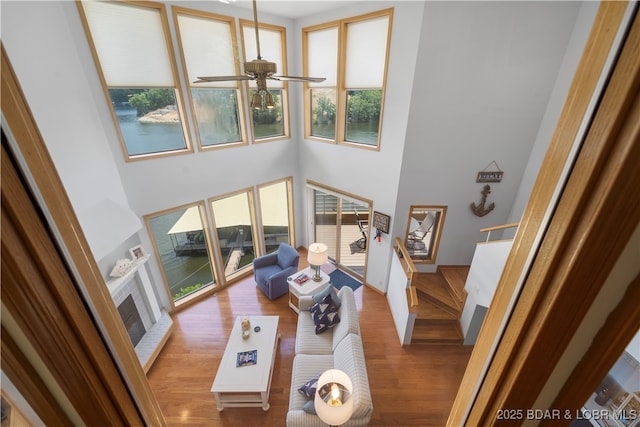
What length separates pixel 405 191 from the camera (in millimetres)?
4602

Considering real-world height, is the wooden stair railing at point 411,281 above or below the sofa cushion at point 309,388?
above

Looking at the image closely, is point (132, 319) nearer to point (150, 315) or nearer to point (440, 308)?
point (150, 315)

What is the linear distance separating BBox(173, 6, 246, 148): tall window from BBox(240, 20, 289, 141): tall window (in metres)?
0.26

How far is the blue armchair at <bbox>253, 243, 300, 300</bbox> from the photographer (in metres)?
5.22

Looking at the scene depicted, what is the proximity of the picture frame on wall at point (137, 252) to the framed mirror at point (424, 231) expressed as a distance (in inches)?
174

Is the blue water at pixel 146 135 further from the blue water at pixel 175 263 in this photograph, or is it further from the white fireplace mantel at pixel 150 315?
the white fireplace mantel at pixel 150 315

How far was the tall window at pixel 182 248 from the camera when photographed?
456 centimetres

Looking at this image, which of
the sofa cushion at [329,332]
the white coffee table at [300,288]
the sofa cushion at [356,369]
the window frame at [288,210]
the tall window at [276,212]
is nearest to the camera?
the sofa cushion at [356,369]

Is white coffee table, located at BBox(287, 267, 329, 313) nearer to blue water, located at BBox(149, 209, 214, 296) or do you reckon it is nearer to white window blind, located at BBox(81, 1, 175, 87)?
blue water, located at BBox(149, 209, 214, 296)

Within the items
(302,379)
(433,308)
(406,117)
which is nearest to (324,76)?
(406,117)

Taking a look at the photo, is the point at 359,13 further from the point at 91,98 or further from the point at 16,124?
the point at 16,124

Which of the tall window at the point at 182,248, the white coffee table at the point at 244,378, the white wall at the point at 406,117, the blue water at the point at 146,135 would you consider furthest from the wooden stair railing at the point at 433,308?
the blue water at the point at 146,135

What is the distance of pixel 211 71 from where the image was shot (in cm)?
440

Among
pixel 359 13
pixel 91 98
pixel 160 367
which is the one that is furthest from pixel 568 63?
pixel 160 367
